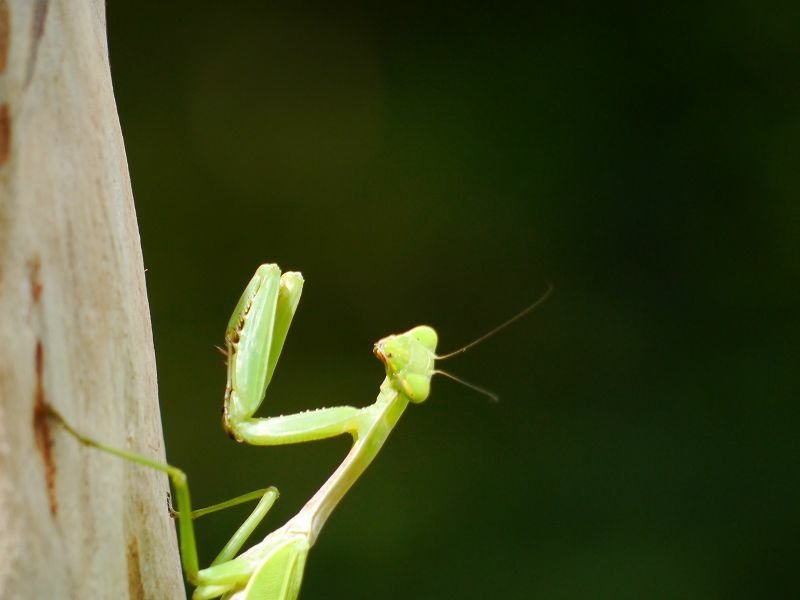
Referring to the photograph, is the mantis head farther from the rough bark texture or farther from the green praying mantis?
the rough bark texture

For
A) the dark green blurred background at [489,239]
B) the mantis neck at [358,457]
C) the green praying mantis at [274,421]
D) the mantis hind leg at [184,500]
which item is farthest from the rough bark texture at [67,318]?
the dark green blurred background at [489,239]

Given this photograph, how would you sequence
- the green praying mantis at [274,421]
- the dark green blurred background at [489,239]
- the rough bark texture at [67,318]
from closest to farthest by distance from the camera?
the rough bark texture at [67,318], the green praying mantis at [274,421], the dark green blurred background at [489,239]

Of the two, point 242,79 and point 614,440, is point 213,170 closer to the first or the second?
point 242,79

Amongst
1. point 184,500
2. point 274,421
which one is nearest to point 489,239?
point 274,421

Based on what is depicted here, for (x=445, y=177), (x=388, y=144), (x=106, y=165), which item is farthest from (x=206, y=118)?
(x=106, y=165)

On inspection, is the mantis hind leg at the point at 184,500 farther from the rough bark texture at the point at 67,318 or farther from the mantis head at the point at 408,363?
the mantis head at the point at 408,363

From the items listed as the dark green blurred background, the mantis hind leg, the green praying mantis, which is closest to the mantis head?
the green praying mantis

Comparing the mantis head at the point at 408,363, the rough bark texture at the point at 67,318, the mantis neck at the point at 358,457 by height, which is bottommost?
the mantis neck at the point at 358,457

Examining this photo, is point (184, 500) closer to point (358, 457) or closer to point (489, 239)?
point (358, 457)
